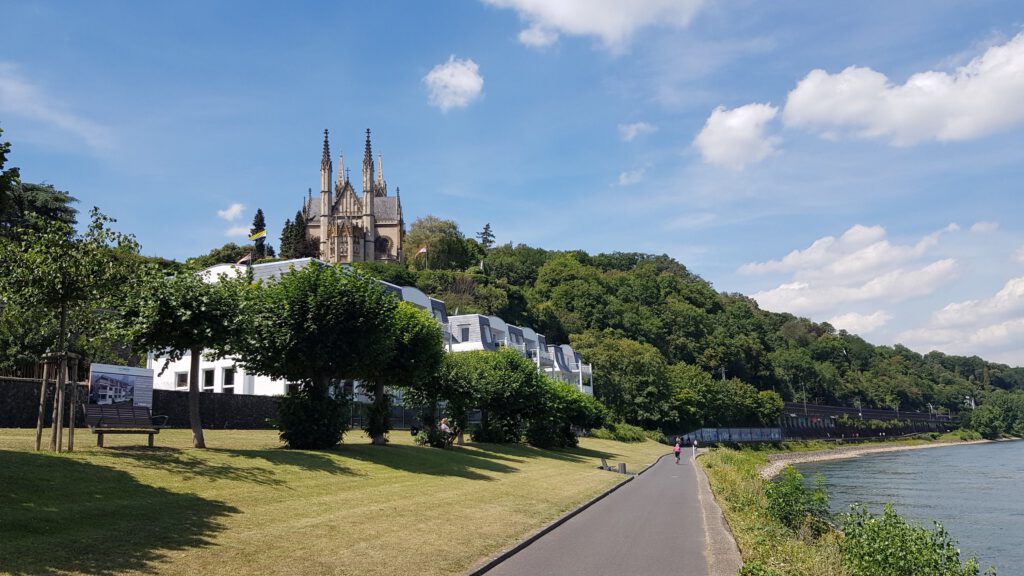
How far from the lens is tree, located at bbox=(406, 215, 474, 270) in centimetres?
13488

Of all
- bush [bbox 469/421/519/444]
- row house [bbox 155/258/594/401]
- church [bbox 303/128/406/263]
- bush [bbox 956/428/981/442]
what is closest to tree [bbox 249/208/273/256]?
church [bbox 303/128/406/263]

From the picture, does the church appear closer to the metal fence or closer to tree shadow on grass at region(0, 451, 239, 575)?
the metal fence

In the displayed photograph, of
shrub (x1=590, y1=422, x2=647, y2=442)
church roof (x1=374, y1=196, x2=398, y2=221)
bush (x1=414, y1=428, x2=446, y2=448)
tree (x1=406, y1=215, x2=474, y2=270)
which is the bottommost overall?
shrub (x1=590, y1=422, x2=647, y2=442)

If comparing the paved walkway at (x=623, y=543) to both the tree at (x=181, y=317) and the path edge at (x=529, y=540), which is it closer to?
the path edge at (x=529, y=540)

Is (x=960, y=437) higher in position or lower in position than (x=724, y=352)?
lower

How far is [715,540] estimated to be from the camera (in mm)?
16891

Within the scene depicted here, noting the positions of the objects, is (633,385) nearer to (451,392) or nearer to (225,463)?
(451,392)

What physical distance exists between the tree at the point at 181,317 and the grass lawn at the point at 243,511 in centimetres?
291

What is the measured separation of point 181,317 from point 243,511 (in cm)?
873

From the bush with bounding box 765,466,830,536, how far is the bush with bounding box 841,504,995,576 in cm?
364

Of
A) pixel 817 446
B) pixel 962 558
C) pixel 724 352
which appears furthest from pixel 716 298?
pixel 962 558

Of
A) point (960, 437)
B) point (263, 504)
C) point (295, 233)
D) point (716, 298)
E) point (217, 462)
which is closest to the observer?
point (263, 504)

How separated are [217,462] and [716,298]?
544 ft

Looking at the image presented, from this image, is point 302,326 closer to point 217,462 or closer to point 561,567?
point 217,462
